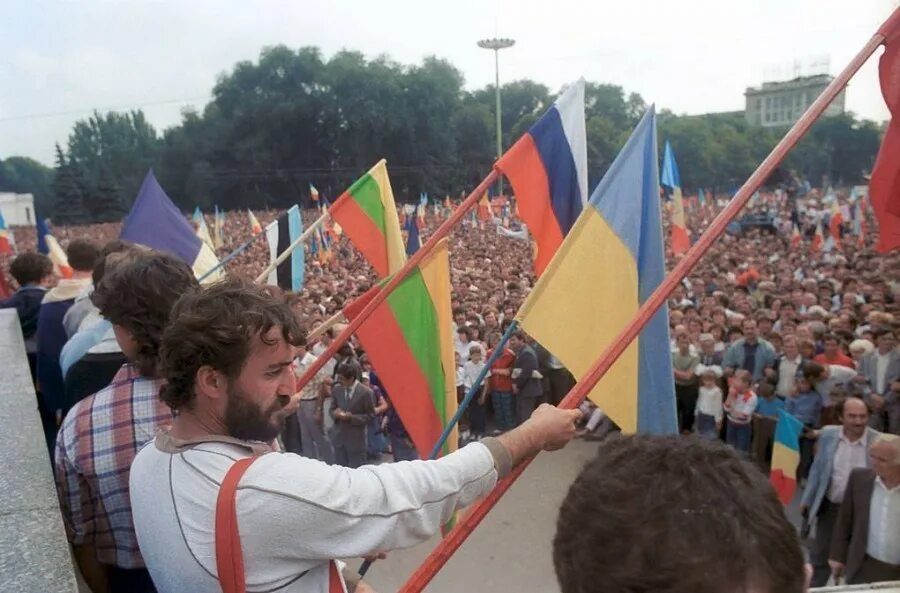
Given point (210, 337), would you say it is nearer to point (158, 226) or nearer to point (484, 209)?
point (158, 226)

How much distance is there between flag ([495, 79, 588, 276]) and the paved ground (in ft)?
4.50

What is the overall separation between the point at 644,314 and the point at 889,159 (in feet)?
4.23

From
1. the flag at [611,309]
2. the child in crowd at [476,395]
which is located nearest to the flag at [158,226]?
the child in crowd at [476,395]

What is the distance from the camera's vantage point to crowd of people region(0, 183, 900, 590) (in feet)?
5.47

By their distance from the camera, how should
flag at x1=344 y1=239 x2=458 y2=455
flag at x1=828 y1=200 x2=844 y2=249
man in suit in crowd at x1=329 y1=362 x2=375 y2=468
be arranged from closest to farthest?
1. flag at x1=344 y1=239 x2=458 y2=455
2. man in suit in crowd at x1=329 y1=362 x2=375 y2=468
3. flag at x1=828 y1=200 x2=844 y2=249

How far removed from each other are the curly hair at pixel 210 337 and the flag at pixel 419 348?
220 cm

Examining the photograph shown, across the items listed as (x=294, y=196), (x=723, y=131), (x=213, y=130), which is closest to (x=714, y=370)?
(x=294, y=196)

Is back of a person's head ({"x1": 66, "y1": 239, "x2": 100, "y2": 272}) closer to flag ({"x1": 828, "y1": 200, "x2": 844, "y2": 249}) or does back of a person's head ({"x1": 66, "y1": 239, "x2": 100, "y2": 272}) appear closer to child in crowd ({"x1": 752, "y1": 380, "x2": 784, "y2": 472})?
child in crowd ({"x1": 752, "y1": 380, "x2": 784, "y2": 472})

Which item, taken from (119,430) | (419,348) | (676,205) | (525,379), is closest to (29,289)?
(419,348)

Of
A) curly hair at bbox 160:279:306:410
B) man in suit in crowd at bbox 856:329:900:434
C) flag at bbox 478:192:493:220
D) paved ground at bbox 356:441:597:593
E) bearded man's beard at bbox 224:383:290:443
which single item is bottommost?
paved ground at bbox 356:441:597:593

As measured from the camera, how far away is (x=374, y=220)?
16.3 ft

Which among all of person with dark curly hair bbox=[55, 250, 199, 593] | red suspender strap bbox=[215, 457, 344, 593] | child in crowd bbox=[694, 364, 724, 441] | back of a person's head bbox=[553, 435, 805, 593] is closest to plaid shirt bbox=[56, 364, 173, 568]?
person with dark curly hair bbox=[55, 250, 199, 593]

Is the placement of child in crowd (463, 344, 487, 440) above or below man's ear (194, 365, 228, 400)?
below

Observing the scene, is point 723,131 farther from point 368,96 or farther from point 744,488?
point 744,488
